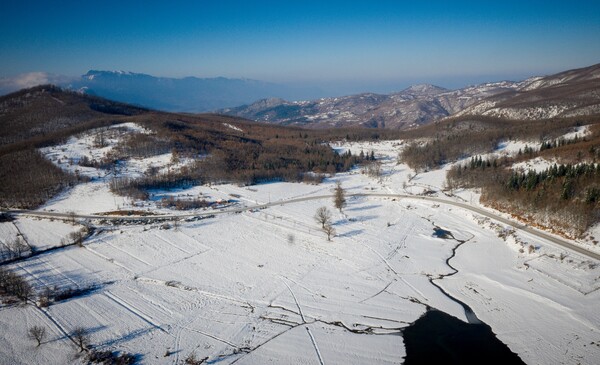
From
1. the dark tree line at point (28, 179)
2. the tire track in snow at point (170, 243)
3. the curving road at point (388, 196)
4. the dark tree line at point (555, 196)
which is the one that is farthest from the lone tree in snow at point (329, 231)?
the dark tree line at point (28, 179)

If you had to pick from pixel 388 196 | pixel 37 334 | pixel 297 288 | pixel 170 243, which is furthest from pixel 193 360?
pixel 388 196

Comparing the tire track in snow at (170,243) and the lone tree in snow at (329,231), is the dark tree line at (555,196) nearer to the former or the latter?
the lone tree in snow at (329,231)

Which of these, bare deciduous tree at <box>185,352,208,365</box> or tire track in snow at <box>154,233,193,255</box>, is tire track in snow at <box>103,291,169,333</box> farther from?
tire track in snow at <box>154,233,193,255</box>

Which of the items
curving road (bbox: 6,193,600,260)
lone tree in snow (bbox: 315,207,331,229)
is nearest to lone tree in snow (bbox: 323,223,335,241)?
lone tree in snow (bbox: 315,207,331,229)

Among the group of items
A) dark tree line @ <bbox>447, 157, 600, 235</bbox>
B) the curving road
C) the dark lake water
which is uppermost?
dark tree line @ <bbox>447, 157, 600, 235</bbox>

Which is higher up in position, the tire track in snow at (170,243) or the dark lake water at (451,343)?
the tire track in snow at (170,243)

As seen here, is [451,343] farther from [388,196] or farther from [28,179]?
[28,179]

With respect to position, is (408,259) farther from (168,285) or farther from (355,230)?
(168,285)
